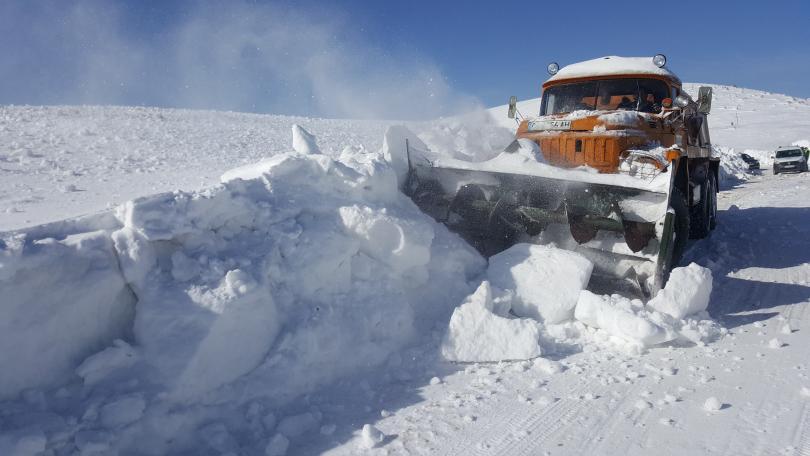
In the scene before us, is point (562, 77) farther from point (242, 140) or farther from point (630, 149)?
point (242, 140)

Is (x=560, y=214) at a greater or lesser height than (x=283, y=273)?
greater

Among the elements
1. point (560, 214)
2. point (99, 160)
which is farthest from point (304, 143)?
point (99, 160)

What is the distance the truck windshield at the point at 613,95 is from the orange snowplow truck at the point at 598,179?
0.04ft

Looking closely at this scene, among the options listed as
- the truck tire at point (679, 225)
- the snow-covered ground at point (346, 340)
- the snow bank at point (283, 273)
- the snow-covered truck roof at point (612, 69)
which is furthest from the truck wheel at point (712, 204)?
the snow bank at point (283, 273)

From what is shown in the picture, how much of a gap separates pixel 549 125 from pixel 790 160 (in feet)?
66.3

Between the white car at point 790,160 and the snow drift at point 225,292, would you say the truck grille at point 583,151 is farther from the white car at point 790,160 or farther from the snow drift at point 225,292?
the white car at point 790,160

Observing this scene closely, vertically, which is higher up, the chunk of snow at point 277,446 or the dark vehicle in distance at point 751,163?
the dark vehicle in distance at point 751,163

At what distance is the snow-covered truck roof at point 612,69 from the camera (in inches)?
249

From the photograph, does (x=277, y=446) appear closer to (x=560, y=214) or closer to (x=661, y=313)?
(x=661, y=313)

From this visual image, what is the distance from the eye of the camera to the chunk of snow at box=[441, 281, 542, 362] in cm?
366

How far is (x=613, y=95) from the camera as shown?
638cm

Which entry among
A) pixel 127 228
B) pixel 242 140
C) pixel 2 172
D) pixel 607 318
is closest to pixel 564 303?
pixel 607 318

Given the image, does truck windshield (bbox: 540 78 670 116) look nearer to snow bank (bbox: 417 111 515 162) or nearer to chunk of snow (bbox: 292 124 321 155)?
snow bank (bbox: 417 111 515 162)

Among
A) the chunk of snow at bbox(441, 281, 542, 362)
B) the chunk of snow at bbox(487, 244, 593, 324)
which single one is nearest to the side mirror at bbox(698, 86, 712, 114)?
the chunk of snow at bbox(487, 244, 593, 324)
